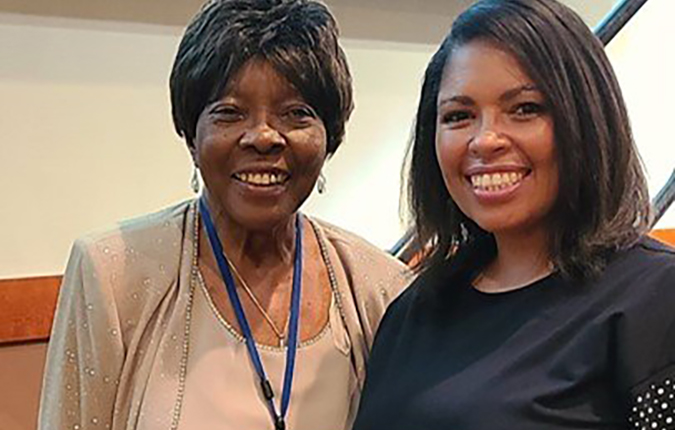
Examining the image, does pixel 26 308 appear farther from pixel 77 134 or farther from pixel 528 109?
pixel 528 109

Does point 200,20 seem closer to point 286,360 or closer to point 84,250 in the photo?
point 84,250

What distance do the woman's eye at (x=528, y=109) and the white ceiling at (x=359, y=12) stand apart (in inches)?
54.6

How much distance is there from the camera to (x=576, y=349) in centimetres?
117

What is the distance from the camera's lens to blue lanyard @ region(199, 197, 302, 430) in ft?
4.79

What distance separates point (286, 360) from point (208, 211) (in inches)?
11.7

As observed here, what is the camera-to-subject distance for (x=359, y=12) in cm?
283

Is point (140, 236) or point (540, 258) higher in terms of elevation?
point (140, 236)

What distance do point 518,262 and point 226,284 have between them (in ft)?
1.64

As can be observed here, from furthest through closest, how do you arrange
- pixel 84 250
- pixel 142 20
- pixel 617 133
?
pixel 142 20
pixel 84 250
pixel 617 133

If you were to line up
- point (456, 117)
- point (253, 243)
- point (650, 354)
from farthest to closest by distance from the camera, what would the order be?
point (253, 243)
point (456, 117)
point (650, 354)

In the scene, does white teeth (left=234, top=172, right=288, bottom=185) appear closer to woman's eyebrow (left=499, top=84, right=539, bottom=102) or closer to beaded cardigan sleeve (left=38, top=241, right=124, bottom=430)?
beaded cardigan sleeve (left=38, top=241, right=124, bottom=430)

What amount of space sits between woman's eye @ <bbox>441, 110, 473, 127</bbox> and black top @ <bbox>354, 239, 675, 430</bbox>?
10.5 inches

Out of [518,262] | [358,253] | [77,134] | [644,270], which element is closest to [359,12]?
[77,134]

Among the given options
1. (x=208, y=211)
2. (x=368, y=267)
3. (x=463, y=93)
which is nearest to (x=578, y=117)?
(x=463, y=93)
